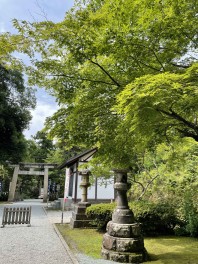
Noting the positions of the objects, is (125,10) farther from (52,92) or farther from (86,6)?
(52,92)

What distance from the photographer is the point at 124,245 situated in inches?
229

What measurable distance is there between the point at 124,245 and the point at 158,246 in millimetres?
1935

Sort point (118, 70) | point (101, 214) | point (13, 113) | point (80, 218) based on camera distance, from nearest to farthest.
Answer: point (118, 70) < point (101, 214) < point (80, 218) < point (13, 113)

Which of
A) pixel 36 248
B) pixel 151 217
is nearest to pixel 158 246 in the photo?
pixel 151 217

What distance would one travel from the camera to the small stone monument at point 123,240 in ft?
18.7

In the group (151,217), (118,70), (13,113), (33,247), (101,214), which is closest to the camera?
(118,70)

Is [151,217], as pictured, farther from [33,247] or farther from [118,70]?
[118,70]

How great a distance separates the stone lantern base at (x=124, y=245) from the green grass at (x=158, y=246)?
303 millimetres

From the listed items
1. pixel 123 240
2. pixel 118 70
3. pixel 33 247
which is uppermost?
pixel 118 70

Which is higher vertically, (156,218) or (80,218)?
(156,218)

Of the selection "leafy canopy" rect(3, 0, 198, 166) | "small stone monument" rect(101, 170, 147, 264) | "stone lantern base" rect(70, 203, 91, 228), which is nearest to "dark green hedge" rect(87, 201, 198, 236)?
"stone lantern base" rect(70, 203, 91, 228)

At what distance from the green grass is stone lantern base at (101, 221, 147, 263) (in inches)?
11.9

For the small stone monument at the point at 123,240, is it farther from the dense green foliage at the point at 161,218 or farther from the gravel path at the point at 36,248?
the dense green foliage at the point at 161,218

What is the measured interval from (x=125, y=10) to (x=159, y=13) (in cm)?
62
